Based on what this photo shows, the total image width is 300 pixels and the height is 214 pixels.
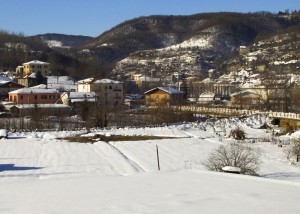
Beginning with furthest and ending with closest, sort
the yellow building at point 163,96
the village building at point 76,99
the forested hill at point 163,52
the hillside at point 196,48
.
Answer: the hillside at point 196,48 < the forested hill at point 163,52 < the yellow building at point 163,96 < the village building at point 76,99

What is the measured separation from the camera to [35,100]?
4597cm

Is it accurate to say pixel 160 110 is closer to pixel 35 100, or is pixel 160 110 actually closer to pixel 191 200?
pixel 35 100

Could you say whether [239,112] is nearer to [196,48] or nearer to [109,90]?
[109,90]

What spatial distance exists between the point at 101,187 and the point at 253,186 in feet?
8.03

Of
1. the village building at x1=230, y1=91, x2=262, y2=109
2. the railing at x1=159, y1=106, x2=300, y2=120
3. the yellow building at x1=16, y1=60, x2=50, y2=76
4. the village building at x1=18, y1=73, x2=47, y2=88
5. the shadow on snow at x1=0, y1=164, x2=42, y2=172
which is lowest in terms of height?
the shadow on snow at x1=0, y1=164, x2=42, y2=172

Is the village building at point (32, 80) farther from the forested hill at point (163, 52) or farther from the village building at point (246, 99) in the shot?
the village building at point (246, 99)

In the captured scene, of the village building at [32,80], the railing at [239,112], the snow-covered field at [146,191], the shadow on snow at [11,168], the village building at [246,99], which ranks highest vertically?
the village building at [32,80]

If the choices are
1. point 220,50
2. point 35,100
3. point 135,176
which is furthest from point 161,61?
point 135,176

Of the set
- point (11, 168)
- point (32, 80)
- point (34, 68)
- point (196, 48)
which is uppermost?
point (196, 48)

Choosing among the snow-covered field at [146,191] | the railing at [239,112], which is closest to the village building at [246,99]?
the railing at [239,112]

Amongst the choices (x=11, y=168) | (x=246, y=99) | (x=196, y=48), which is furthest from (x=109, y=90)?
(x=196, y=48)

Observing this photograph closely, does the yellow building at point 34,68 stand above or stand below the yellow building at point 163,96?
above

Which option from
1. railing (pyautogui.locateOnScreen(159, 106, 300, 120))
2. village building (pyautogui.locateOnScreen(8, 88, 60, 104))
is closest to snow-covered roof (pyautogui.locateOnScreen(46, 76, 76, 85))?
village building (pyautogui.locateOnScreen(8, 88, 60, 104))

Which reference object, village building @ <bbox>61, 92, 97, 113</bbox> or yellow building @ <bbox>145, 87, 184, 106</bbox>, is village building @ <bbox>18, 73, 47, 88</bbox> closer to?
village building @ <bbox>61, 92, 97, 113</bbox>
